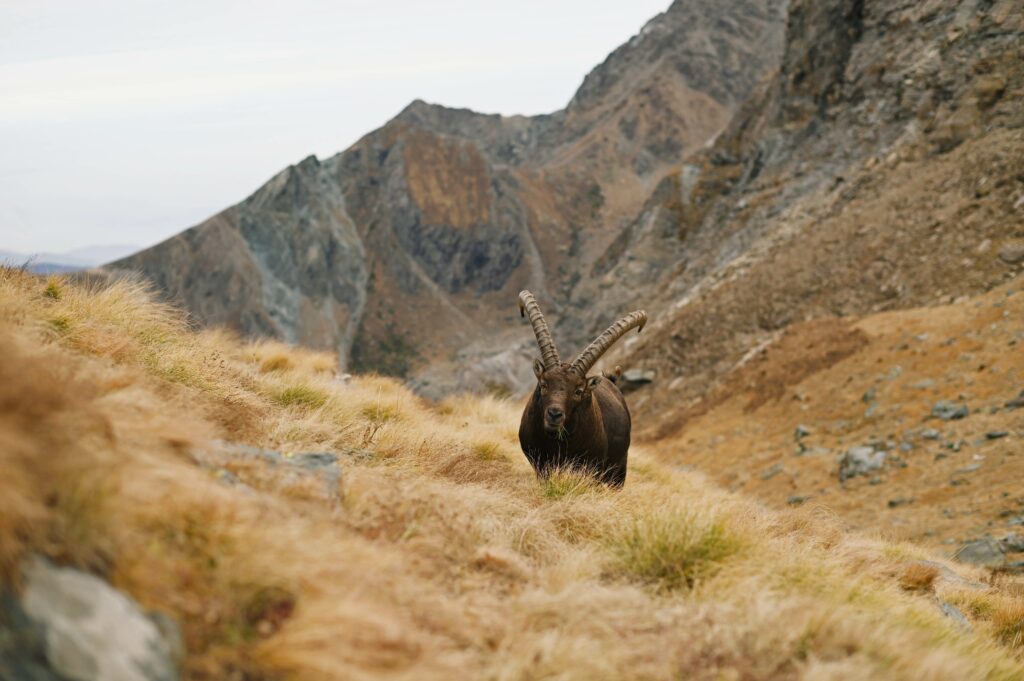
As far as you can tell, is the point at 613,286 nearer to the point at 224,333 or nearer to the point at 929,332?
the point at 929,332

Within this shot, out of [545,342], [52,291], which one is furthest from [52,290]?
[545,342]

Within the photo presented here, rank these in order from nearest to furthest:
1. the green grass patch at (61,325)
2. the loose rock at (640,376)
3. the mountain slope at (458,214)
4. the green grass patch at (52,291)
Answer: the green grass patch at (61,325), the green grass patch at (52,291), the loose rock at (640,376), the mountain slope at (458,214)

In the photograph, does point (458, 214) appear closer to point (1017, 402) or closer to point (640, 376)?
point (640, 376)

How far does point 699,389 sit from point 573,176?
123 metres

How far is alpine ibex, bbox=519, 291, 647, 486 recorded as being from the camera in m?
8.25

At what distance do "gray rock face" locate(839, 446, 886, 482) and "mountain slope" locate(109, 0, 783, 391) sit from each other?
262 feet

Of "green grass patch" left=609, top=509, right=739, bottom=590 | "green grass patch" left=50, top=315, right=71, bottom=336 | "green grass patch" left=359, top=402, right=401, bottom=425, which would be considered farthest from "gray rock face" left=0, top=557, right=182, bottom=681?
"green grass patch" left=359, top=402, right=401, bottom=425

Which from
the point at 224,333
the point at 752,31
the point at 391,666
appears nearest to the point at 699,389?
the point at 224,333

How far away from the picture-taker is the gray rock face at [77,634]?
95.1 inches

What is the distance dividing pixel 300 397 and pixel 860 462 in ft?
43.2

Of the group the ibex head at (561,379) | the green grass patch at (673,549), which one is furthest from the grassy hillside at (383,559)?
the ibex head at (561,379)

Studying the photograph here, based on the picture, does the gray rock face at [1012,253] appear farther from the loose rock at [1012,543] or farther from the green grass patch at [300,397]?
the green grass patch at [300,397]

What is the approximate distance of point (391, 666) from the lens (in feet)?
10.4

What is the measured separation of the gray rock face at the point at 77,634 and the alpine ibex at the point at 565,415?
5377mm
